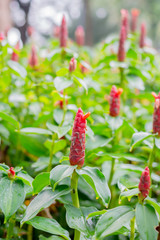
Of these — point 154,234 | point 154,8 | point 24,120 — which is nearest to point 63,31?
point 24,120

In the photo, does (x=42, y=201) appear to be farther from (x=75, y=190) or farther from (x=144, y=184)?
(x=144, y=184)

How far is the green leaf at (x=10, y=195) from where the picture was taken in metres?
0.69

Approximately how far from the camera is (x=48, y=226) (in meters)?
0.74

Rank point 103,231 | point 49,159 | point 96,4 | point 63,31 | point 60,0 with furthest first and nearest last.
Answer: point 60,0 < point 96,4 < point 63,31 < point 49,159 < point 103,231

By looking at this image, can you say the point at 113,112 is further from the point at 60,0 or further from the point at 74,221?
the point at 60,0

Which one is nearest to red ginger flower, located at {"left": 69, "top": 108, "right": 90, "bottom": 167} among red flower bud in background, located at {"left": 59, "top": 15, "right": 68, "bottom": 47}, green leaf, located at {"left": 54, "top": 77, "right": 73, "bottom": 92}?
Result: green leaf, located at {"left": 54, "top": 77, "right": 73, "bottom": 92}

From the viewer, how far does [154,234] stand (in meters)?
0.66

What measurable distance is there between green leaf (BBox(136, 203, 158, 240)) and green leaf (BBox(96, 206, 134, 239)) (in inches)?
1.0

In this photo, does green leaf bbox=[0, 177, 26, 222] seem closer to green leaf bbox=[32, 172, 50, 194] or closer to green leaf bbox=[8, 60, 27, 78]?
green leaf bbox=[32, 172, 50, 194]

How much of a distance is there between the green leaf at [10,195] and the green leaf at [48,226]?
72mm

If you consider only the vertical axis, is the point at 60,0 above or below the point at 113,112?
above

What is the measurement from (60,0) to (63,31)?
15.0 m

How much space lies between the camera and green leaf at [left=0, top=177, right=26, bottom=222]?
2.27 ft

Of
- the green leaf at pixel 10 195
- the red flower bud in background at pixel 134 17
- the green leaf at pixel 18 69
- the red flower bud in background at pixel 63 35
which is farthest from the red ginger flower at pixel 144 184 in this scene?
the red flower bud in background at pixel 134 17
